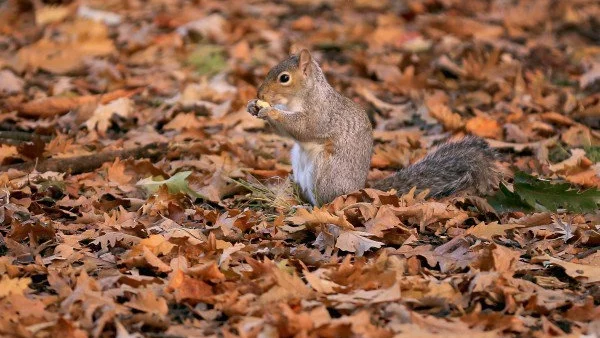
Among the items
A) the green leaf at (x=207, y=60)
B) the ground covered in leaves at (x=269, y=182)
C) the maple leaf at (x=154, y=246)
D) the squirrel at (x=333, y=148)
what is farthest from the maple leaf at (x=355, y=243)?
the green leaf at (x=207, y=60)

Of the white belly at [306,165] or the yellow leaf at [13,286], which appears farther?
the white belly at [306,165]

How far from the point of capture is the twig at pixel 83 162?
16.5ft

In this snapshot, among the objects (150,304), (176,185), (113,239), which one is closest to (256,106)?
(176,185)

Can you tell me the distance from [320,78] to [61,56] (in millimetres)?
3068

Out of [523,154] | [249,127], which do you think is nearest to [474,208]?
[523,154]

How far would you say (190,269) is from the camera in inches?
142

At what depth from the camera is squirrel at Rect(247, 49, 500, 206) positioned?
4766 millimetres

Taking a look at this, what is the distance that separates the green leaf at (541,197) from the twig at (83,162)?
1.98 metres

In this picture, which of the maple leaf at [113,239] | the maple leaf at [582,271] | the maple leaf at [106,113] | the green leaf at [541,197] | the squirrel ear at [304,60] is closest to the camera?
the maple leaf at [582,271]

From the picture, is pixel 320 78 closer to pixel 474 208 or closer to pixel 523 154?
pixel 474 208

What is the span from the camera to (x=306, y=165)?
4.88 m

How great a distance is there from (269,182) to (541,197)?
1.44 metres

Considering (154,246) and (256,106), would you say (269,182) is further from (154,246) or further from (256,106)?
(154,246)

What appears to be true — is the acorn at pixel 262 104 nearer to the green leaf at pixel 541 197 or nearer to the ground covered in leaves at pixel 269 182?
the ground covered in leaves at pixel 269 182
